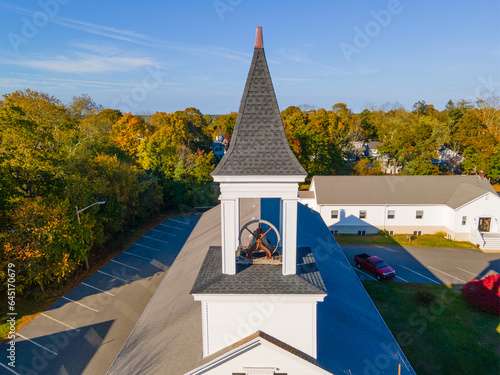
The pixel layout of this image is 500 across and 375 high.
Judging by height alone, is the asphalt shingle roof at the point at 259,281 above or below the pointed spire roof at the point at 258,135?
below

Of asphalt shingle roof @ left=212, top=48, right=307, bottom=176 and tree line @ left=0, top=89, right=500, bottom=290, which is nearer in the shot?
asphalt shingle roof @ left=212, top=48, right=307, bottom=176

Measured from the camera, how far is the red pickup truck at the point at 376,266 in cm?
2703

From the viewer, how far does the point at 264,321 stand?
895 cm

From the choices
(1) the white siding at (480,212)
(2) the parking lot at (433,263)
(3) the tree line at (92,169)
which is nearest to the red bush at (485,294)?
(2) the parking lot at (433,263)

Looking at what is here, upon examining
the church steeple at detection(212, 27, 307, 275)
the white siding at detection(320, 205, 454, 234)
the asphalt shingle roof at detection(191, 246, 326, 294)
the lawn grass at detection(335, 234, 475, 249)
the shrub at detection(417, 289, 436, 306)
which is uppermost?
the church steeple at detection(212, 27, 307, 275)

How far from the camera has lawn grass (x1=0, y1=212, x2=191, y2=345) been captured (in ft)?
74.4

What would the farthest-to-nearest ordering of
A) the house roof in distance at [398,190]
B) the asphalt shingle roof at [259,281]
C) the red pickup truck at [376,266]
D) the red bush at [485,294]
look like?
the house roof in distance at [398,190] → the red pickup truck at [376,266] → the red bush at [485,294] → the asphalt shingle roof at [259,281]

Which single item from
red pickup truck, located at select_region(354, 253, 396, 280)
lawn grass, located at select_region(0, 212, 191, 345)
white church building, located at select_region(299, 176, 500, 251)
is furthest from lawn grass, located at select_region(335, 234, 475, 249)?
lawn grass, located at select_region(0, 212, 191, 345)

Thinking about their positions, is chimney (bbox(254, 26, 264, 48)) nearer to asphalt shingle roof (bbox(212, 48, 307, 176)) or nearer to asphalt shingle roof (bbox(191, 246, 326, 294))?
asphalt shingle roof (bbox(212, 48, 307, 176))

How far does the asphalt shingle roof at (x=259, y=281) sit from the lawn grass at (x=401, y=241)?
29.0 meters

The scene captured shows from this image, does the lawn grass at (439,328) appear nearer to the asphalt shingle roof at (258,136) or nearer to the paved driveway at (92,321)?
the asphalt shingle roof at (258,136)

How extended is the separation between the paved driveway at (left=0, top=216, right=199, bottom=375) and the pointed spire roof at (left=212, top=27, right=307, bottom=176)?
16139mm

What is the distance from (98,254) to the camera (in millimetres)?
33219

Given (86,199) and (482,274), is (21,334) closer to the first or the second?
(86,199)
